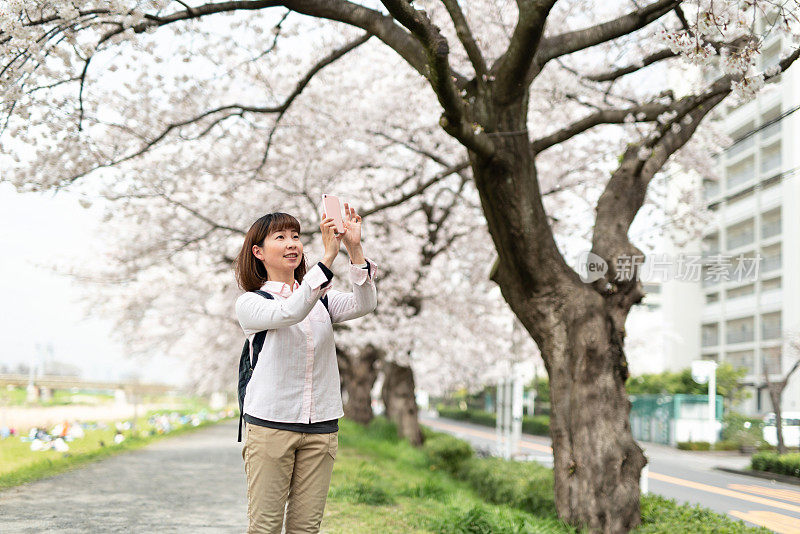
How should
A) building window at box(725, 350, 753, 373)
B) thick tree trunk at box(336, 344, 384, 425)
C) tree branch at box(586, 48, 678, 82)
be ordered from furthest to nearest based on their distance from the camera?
building window at box(725, 350, 753, 373) < thick tree trunk at box(336, 344, 384, 425) < tree branch at box(586, 48, 678, 82)

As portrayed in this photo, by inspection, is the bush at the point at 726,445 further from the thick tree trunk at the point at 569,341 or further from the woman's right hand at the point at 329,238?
the woman's right hand at the point at 329,238

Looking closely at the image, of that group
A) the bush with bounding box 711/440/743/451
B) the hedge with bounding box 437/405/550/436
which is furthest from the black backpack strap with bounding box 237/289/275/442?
the bush with bounding box 711/440/743/451

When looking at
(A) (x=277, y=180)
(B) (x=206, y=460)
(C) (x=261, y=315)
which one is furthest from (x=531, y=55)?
(B) (x=206, y=460)

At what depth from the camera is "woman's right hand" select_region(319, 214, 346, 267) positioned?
2828 millimetres

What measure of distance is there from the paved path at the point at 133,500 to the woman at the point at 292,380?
3323mm

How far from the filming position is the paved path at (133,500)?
581 centimetres

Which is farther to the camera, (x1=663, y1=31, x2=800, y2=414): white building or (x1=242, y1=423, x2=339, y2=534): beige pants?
(x1=663, y1=31, x2=800, y2=414): white building

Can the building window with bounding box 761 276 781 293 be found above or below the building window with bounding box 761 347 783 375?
above

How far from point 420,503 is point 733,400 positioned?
102 ft

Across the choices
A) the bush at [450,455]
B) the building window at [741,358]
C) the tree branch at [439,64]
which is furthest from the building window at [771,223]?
Result: the tree branch at [439,64]

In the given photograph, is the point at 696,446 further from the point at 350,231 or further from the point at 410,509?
the point at 350,231

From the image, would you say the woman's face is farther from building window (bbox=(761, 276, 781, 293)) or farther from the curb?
building window (bbox=(761, 276, 781, 293))

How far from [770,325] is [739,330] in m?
3.99

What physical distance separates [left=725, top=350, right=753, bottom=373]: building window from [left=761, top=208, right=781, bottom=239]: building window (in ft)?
22.8
